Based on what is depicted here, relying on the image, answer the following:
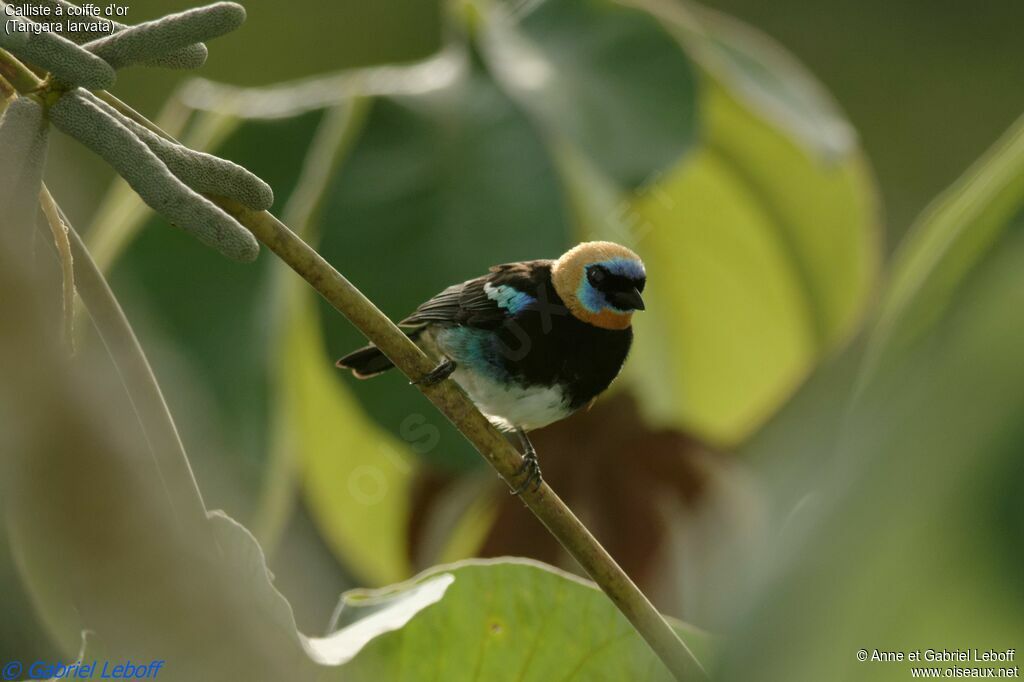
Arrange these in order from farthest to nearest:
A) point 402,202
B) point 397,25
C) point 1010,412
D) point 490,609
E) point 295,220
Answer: point 397,25
point 402,202
point 295,220
point 490,609
point 1010,412

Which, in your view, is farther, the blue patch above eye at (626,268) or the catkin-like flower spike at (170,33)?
the blue patch above eye at (626,268)

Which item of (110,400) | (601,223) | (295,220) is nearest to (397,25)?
(601,223)

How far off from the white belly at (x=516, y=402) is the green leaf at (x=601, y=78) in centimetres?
19

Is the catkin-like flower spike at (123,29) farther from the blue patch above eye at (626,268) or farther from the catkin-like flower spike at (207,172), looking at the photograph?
the blue patch above eye at (626,268)

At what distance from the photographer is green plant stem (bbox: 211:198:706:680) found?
1.40 ft

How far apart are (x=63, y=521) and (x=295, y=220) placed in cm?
58

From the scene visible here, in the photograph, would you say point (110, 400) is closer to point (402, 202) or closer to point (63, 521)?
point (63, 521)

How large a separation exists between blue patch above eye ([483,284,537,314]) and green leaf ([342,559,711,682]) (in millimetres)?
449

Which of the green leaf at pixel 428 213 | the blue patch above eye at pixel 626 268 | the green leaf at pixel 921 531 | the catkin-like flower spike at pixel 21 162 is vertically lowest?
the blue patch above eye at pixel 626 268

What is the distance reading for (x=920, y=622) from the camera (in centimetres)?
23

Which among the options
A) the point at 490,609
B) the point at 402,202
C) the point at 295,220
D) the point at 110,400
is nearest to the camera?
the point at 110,400

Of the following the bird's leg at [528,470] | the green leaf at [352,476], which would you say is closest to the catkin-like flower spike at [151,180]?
the bird's leg at [528,470]

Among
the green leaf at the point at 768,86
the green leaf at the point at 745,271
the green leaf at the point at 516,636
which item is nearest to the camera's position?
the green leaf at the point at 516,636

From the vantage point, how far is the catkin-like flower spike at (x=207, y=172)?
41 centimetres
